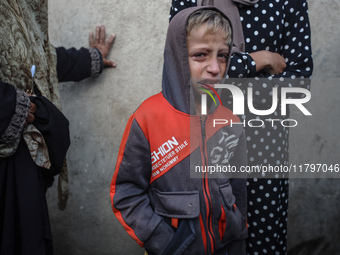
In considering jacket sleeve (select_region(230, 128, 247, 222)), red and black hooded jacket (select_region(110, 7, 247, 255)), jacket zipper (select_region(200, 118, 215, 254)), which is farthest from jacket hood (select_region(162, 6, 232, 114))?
jacket sleeve (select_region(230, 128, 247, 222))

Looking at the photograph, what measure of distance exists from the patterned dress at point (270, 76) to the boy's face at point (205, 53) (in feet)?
0.60

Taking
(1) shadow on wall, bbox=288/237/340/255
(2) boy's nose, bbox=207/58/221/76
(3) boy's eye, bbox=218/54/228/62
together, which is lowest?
(1) shadow on wall, bbox=288/237/340/255

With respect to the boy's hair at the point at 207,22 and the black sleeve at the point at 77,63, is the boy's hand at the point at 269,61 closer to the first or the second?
the boy's hair at the point at 207,22

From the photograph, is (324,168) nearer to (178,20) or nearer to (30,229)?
(178,20)

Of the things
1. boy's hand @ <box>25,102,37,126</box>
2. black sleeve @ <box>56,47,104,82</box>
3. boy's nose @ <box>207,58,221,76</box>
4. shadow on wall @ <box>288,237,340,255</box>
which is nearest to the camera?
boy's nose @ <box>207,58,221,76</box>

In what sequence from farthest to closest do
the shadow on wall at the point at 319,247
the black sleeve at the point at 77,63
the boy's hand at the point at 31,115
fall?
the shadow on wall at the point at 319,247
the black sleeve at the point at 77,63
the boy's hand at the point at 31,115

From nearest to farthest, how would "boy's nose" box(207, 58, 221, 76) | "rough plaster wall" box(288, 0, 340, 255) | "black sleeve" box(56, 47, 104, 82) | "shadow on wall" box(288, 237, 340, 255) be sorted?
"boy's nose" box(207, 58, 221, 76) < "black sleeve" box(56, 47, 104, 82) < "rough plaster wall" box(288, 0, 340, 255) < "shadow on wall" box(288, 237, 340, 255)

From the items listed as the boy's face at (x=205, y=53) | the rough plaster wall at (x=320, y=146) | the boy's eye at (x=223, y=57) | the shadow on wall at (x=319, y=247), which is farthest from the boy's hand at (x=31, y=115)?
the shadow on wall at (x=319, y=247)

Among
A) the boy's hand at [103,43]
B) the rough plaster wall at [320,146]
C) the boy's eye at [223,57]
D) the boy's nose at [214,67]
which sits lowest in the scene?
the rough plaster wall at [320,146]

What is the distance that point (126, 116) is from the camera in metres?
2.33

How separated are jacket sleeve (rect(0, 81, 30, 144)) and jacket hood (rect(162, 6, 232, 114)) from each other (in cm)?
59

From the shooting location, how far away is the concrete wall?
220 centimetres

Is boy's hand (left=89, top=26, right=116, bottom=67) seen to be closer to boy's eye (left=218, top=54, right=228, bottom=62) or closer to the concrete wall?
the concrete wall

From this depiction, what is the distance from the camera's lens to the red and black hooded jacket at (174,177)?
129 cm
